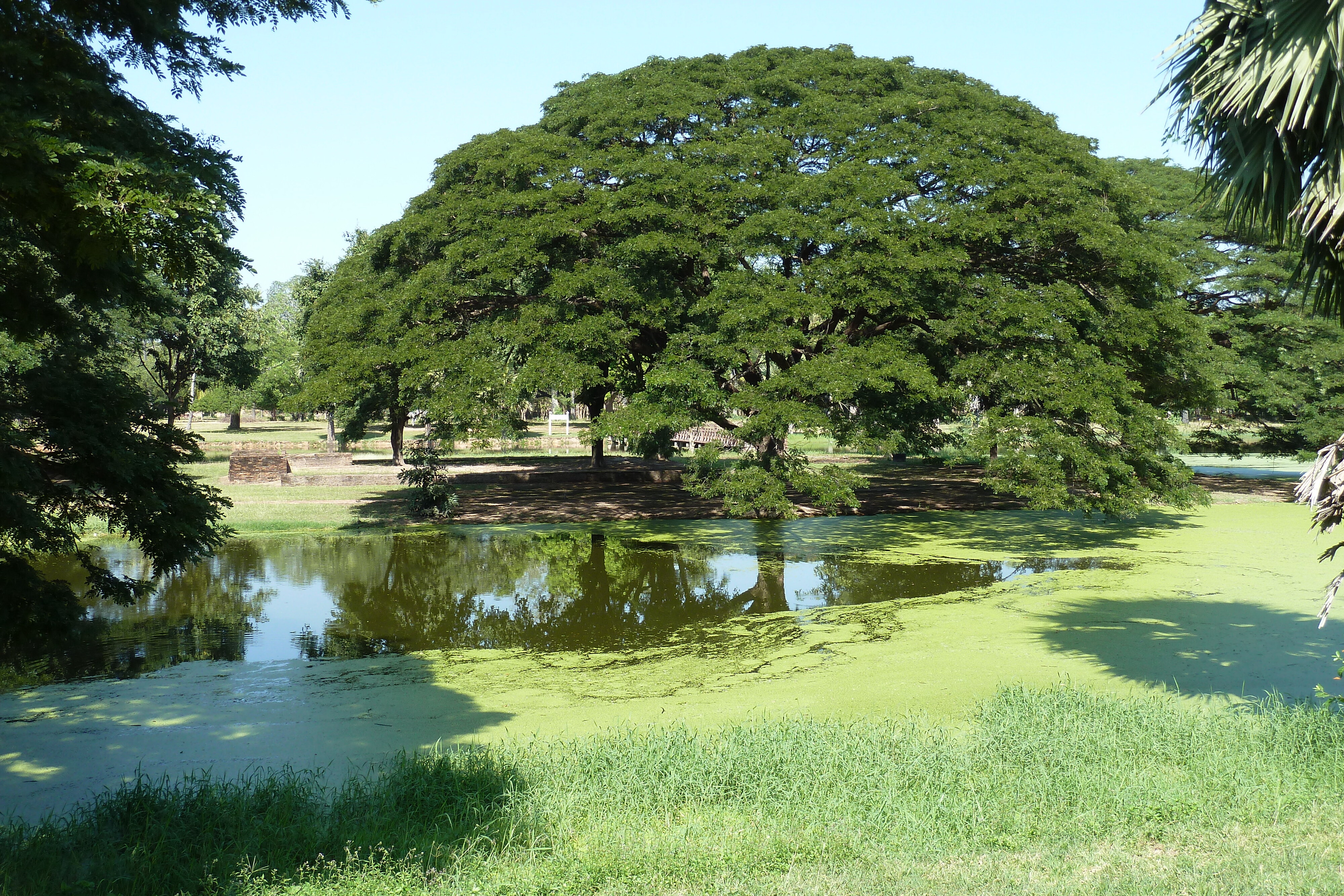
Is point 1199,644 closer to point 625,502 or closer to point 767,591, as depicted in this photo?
point 767,591

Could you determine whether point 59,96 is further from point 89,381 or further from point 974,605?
point 974,605

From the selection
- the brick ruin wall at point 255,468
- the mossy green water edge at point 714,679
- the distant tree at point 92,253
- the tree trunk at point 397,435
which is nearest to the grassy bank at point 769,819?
the mossy green water edge at point 714,679

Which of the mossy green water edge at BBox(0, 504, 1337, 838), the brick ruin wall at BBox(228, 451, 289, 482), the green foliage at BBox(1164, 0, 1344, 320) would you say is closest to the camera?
the green foliage at BBox(1164, 0, 1344, 320)

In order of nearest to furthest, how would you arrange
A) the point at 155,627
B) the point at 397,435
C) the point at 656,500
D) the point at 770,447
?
the point at 155,627, the point at 770,447, the point at 656,500, the point at 397,435

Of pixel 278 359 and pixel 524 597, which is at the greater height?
pixel 278 359

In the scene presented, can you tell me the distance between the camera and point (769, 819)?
189 inches

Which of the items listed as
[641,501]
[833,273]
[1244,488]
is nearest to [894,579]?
[833,273]

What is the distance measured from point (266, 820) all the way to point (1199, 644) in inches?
321

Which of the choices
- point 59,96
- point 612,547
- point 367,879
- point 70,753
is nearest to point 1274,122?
point 367,879

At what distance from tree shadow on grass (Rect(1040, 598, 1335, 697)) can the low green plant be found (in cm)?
573

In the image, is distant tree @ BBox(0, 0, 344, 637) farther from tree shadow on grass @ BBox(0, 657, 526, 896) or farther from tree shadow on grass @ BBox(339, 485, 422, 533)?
tree shadow on grass @ BBox(339, 485, 422, 533)

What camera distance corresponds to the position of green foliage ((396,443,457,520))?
18.6 meters

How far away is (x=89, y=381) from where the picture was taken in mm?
5828

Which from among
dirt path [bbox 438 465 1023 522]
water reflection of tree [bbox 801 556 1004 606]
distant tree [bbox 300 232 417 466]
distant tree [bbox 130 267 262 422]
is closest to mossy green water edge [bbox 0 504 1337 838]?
water reflection of tree [bbox 801 556 1004 606]
